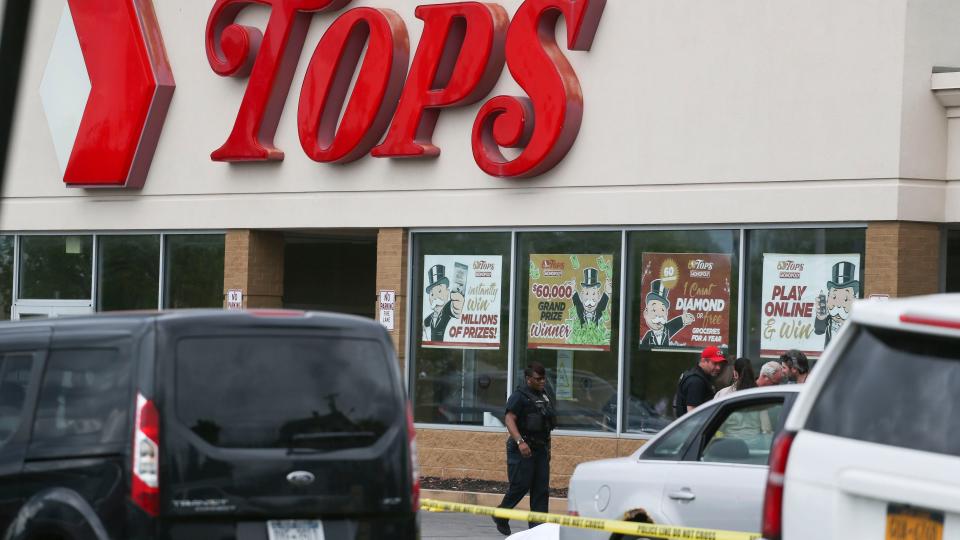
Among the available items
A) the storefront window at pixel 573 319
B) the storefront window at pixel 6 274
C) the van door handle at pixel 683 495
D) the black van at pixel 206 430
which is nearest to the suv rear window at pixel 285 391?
the black van at pixel 206 430

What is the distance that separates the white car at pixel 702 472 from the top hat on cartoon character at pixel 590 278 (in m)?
8.36

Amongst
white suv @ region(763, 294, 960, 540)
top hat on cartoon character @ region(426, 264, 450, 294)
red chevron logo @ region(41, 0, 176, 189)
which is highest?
red chevron logo @ region(41, 0, 176, 189)

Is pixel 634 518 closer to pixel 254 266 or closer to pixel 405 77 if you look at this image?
pixel 405 77

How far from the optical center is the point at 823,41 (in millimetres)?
17359

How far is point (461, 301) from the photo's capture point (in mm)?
20578

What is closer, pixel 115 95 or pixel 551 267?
pixel 551 267

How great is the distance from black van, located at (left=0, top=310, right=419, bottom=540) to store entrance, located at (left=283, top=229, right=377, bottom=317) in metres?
15.7

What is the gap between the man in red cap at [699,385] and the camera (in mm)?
14984

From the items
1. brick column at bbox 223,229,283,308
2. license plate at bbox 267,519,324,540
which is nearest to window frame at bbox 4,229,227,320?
brick column at bbox 223,229,283,308

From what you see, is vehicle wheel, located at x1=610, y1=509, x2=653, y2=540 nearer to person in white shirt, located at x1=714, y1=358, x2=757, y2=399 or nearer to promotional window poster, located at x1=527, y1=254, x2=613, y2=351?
person in white shirt, located at x1=714, y1=358, x2=757, y2=399

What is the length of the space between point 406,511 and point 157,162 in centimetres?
1572

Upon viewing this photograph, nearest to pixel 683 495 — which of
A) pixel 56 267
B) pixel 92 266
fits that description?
pixel 92 266

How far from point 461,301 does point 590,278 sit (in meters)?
1.99

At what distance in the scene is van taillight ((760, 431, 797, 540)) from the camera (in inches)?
243
